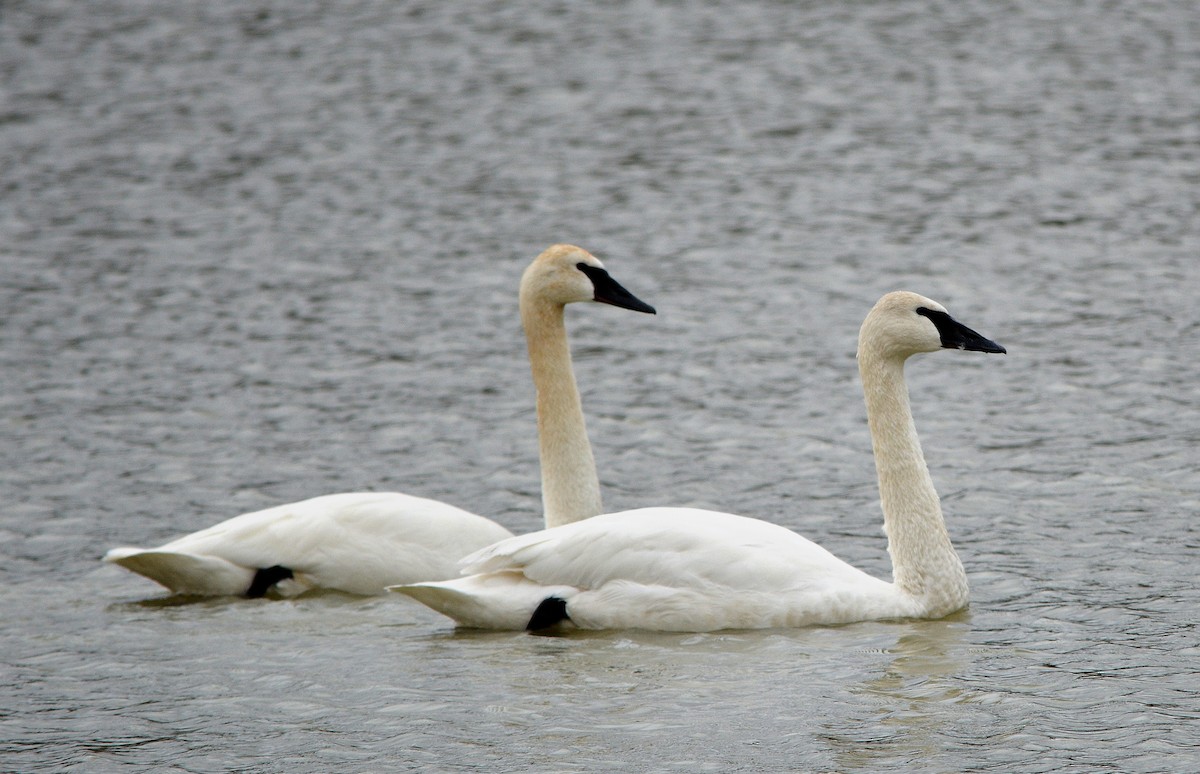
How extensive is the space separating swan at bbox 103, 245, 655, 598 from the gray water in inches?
7.5

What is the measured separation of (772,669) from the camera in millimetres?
7195

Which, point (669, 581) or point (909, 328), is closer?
point (669, 581)

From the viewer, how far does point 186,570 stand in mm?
8516

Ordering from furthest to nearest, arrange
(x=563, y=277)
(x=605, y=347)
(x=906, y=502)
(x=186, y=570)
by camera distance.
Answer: (x=605, y=347) → (x=563, y=277) → (x=186, y=570) → (x=906, y=502)

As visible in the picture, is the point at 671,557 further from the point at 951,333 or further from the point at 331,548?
the point at 331,548

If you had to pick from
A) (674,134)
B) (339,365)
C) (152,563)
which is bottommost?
(152,563)

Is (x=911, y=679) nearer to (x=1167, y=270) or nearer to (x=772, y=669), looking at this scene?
(x=772, y=669)

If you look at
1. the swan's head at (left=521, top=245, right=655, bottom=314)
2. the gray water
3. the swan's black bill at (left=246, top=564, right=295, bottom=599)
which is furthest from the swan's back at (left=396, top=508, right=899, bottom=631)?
the swan's head at (left=521, top=245, right=655, bottom=314)

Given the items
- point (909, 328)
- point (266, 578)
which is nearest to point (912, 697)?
point (909, 328)

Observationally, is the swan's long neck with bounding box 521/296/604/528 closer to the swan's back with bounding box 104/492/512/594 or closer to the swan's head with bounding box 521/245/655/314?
the swan's head with bounding box 521/245/655/314

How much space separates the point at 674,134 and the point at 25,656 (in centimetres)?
1294

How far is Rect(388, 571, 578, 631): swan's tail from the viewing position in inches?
306

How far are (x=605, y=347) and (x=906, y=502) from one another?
559 centimetres

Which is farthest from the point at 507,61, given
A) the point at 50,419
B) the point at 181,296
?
the point at 50,419
